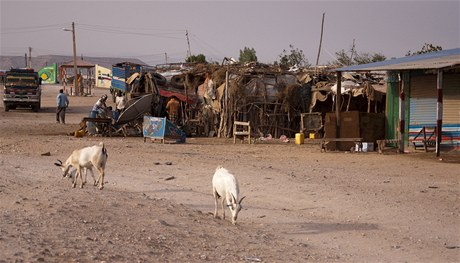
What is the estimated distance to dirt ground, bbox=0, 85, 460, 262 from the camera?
30.1 ft

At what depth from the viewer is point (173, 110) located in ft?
106

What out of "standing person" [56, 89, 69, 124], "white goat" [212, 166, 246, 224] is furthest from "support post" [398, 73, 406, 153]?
"standing person" [56, 89, 69, 124]

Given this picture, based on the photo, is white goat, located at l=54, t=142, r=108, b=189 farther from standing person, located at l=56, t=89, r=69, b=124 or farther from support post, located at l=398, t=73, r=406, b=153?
standing person, located at l=56, t=89, r=69, b=124

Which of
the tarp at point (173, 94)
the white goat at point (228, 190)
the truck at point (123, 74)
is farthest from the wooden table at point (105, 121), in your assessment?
the white goat at point (228, 190)

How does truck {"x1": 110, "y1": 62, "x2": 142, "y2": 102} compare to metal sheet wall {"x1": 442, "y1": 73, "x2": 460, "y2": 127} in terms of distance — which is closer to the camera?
metal sheet wall {"x1": 442, "y1": 73, "x2": 460, "y2": 127}

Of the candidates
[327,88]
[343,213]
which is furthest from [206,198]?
[327,88]

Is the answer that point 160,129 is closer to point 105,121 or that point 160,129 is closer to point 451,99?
point 105,121

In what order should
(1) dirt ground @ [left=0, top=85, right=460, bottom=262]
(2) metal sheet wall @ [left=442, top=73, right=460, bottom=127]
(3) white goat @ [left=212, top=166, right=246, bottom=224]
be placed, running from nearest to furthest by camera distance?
(1) dirt ground @ [left=0, top=85, right=460, bottom=262]
(3) white goat @ [left=212, top=166, right=246, bottom=224]
(2) metal sheet wall @ [left=442, top=73, right=460, bottom=127]

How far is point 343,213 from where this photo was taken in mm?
13320

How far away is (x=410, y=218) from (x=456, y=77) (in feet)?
36.6

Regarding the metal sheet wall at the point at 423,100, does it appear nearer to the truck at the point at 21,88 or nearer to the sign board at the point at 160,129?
the sign board at the point at 160,129

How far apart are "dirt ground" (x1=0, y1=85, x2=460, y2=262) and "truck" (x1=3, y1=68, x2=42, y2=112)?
24846 mm

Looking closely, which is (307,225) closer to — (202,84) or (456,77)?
(456,77)

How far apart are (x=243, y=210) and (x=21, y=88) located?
122 feet
